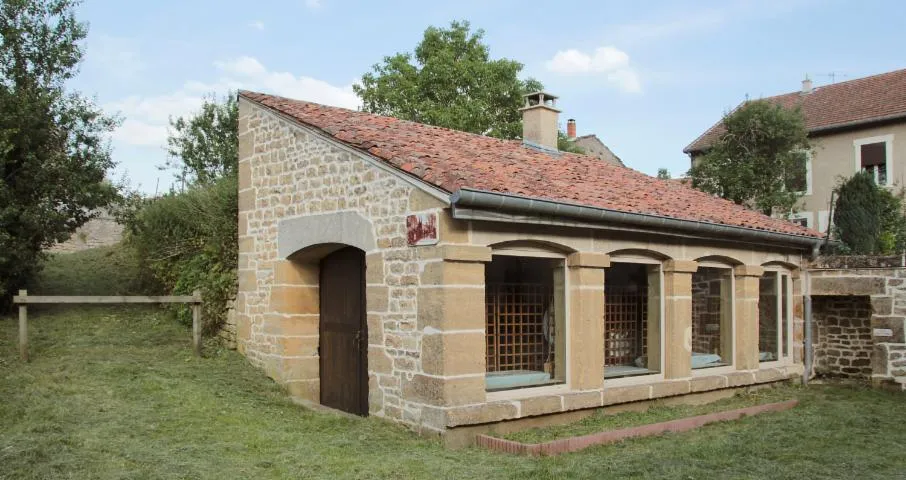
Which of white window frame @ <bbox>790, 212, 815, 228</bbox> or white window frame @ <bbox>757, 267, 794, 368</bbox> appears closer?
white window frame @ <bbox>757, 267, 794, 368</bbox>

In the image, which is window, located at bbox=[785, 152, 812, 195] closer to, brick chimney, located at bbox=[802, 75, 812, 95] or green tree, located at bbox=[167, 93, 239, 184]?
brick chimney, located at bbox=[802, 75, 812, 95]

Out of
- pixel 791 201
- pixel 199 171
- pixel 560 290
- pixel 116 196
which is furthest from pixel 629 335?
pixel 199 171

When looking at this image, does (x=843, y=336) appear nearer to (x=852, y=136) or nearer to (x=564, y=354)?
(x=564, y=354)

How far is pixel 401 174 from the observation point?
7953 millimetres

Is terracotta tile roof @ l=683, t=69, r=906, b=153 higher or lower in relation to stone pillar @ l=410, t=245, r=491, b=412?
higher

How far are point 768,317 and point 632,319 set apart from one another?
3.17 m

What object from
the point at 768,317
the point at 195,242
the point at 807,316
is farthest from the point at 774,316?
the point at 195,242

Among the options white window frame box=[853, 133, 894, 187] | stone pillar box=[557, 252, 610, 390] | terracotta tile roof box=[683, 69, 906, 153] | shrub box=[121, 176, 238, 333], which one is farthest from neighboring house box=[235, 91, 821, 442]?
terracotta tile roof box=[683, 69, 906, 153]

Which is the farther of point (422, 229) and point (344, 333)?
point (344, 333)

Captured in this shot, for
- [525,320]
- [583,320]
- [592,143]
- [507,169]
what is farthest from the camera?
[592,143]

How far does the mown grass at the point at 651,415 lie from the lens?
7.97 metres

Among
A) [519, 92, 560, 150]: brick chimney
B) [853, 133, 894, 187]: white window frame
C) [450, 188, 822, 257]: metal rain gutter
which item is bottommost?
[450, 188, 822, 257]: metal rain gutter

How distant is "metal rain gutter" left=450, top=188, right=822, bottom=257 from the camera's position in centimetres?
734

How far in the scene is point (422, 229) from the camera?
305 inches
